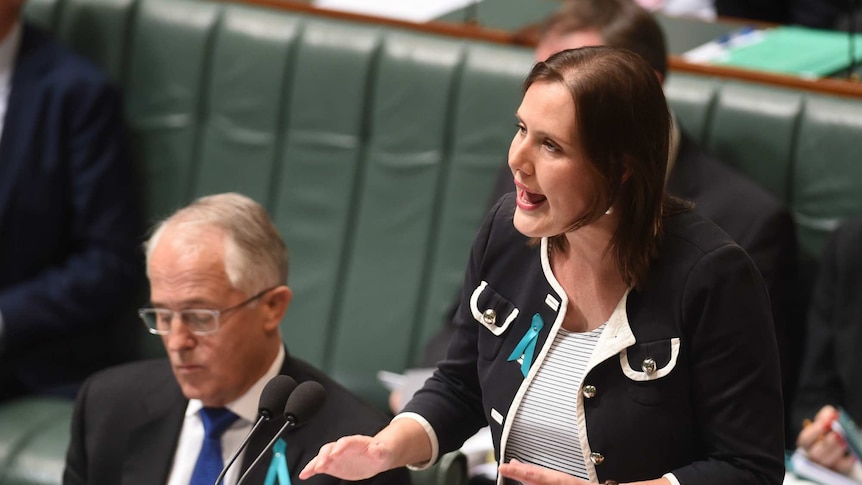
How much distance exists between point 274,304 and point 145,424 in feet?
0.99

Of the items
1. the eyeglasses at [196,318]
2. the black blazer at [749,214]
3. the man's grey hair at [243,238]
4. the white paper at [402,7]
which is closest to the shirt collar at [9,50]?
the white paper at [402,7]

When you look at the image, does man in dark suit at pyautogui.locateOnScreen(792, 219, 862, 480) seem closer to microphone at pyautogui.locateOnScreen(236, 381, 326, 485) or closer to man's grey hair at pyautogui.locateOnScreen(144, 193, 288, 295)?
man's grey hair at pyautogui.locateOnScreen(144, 193, 288, 295)

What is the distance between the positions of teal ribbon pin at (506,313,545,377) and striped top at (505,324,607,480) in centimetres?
2

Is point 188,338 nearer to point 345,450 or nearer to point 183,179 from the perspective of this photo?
point 345,450

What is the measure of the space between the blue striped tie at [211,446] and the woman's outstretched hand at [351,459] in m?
0.55

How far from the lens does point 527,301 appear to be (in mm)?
1665

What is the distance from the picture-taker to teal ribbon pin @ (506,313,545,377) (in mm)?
1646

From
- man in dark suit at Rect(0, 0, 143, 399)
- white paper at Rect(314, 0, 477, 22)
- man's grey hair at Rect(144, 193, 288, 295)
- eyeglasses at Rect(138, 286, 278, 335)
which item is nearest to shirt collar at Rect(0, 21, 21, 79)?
man in dark suit at Rect(0, 0, 143, 399)

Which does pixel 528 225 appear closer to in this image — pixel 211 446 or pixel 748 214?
pixel 211 446

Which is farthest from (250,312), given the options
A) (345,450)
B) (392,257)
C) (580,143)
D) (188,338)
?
(392,257)

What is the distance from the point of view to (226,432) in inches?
83.6

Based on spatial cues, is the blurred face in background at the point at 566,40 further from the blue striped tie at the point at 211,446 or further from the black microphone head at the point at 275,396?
the black microphone head at the point at 275,396

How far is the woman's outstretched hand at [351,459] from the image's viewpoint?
1552 millimetres

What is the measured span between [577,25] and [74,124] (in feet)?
4.42
